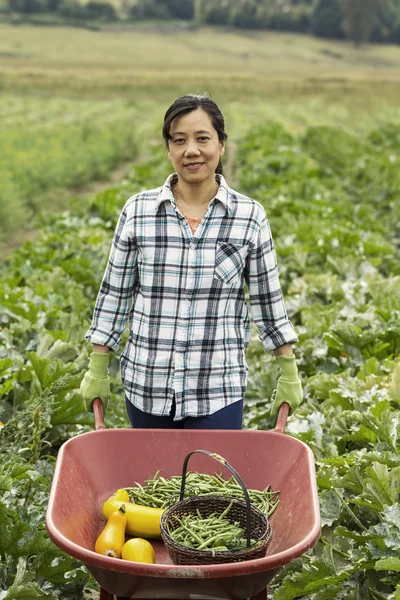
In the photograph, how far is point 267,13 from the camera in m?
130

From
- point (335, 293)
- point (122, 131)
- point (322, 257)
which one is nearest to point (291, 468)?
point (335, 293)

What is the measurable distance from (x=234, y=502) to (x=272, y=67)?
109307 mm

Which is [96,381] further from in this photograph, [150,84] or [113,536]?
[150,84]

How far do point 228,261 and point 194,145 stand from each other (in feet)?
1.52

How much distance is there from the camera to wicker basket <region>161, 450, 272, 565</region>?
2454 millimetres

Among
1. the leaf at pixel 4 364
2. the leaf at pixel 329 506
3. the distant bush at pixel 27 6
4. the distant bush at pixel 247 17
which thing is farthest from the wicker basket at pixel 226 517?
the distant bush at pixel 247 17

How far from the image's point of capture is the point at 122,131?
30.0 metres

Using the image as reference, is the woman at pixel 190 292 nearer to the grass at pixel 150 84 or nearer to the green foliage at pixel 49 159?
the grass at pixel 150 84

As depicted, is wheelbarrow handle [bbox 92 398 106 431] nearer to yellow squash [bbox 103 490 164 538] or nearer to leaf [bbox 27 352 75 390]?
yellow squash [bbox 103 490 164 538]

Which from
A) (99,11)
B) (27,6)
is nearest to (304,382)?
(27,6)

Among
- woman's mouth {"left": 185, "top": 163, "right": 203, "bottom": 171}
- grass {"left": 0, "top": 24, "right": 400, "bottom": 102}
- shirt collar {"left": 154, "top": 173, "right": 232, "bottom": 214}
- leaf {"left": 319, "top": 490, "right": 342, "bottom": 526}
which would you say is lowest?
grass {"left": 0, "top": 24, "right": 400, "bottom": 102}

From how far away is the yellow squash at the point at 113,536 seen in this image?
2.70 m

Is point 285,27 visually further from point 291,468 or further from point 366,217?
point 291,468

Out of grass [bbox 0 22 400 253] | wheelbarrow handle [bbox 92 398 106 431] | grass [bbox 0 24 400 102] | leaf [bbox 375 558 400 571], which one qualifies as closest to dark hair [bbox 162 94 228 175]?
grass [bbox 0 22 400 253]
